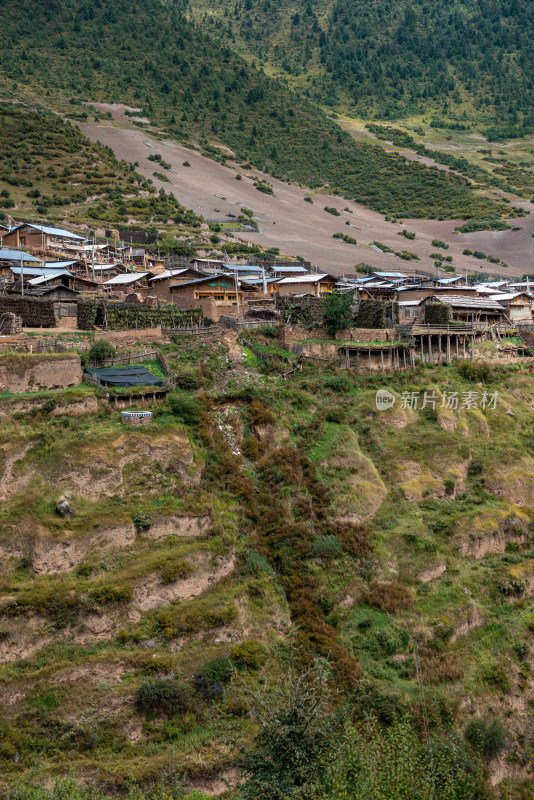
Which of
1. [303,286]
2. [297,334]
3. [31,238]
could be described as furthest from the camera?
[31,238]

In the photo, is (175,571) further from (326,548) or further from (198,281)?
(198,281)

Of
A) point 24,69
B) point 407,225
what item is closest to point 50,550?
point 407,225

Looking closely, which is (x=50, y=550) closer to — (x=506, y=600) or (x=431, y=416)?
(x=506, y=600)

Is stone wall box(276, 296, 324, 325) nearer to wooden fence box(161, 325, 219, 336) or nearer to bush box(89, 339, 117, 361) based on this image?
wooden fence box(161, 325, 219, 336)

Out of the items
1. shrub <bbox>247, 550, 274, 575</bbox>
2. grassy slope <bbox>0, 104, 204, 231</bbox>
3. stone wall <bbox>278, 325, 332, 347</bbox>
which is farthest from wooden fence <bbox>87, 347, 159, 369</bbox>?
grassy slope <bbox>0, 104, 204, 231</bbox>

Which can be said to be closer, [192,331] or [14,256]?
[192,331]

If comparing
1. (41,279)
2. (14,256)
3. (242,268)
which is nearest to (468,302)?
(242,268)

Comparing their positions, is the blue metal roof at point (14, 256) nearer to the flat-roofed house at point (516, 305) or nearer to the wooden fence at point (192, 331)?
the wooden fence at point (192, 331)
